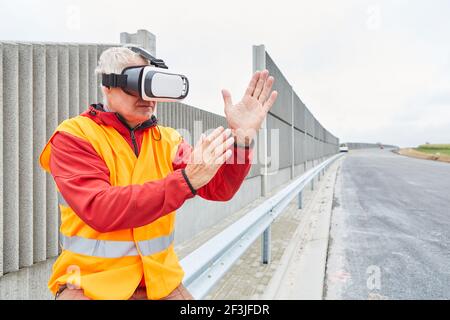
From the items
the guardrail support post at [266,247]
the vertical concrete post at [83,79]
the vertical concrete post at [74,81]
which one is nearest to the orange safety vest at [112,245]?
the vertical concrete post at [74,81]

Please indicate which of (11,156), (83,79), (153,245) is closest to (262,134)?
(83,79)

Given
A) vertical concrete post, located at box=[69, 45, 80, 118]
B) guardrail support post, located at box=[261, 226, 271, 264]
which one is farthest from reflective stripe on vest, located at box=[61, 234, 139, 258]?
guardrail support post, located at box=[261, 226, 271, 264]

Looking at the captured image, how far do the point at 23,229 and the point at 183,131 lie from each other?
11.4ft

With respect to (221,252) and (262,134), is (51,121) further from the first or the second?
(262,134)

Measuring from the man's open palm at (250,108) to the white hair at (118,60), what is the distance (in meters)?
0.48

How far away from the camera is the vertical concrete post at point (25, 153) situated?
3.25 metres

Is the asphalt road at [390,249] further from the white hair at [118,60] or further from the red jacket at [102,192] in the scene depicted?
the white hair at [118,60]

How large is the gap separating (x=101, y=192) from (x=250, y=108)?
2.84 feet

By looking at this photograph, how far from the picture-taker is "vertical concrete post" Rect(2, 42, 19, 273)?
10.2 feet

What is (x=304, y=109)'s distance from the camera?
2098 centimetres

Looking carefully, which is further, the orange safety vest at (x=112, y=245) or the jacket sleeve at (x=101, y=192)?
the orange safety vest at (x=112, y=245)

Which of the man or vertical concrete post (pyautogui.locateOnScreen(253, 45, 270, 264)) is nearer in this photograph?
the man

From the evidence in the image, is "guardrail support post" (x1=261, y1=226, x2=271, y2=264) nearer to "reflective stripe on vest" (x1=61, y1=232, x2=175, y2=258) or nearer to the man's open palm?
the man's open palm

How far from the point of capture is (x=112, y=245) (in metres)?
1.59
